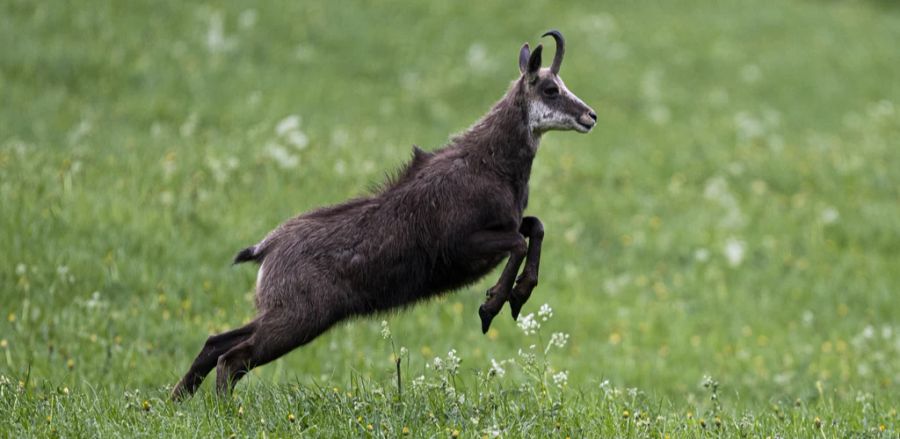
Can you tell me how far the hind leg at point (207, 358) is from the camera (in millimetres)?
6250

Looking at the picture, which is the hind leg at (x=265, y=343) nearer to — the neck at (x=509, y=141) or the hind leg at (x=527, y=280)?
the hind leg at (x=527, y=280)

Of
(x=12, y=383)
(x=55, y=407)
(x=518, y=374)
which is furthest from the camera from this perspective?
(x=518, y=374)

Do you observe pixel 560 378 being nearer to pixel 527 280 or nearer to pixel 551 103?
pixel 527 280

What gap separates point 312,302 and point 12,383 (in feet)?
5.86

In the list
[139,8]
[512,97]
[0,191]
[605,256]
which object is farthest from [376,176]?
[139,8]

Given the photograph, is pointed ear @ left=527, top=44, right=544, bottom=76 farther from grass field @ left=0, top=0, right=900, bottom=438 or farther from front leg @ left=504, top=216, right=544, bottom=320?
grass field @ left=0, top=0, right=900, bottom=438

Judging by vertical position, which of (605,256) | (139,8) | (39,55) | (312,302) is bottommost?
(312,302)

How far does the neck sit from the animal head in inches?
2.3

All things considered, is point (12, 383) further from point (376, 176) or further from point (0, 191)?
point (376, 176)

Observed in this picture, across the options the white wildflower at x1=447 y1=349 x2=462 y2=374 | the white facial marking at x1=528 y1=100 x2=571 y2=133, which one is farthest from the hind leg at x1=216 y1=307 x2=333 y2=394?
the white facial marking at x1=528 y1=100 x2=571 y2=133

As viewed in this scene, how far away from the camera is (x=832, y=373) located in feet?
34.8

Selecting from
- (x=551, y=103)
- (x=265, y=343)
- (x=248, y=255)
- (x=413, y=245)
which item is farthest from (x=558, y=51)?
(x=265, y=343)

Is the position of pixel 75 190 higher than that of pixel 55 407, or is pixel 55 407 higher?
pixel 75 190

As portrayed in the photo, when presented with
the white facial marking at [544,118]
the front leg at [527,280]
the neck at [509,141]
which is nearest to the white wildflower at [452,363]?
the front leg at [527,280]
